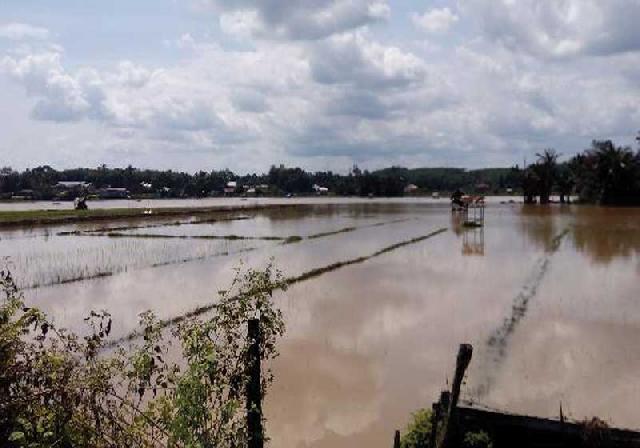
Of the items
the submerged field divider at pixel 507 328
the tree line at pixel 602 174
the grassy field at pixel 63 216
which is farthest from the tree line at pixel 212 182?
the submerged field divider at pixel 507 328

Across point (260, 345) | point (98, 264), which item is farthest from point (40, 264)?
point (260, 345)

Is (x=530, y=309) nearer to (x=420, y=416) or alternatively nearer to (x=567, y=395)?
(x=567, y=395)

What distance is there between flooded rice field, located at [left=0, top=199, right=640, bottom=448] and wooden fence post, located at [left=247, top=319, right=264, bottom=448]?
2.03 m

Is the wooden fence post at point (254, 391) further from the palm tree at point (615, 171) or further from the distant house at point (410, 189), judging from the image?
the distant house at point (410, 189)

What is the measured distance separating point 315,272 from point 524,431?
13.9m

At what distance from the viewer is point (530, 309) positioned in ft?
43.1

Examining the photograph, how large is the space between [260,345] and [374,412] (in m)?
2.99

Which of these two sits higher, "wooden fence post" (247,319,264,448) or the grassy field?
"wooden fence post" (247,319,264,448)

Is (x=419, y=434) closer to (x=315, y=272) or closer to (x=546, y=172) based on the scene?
(x=315, y=272)

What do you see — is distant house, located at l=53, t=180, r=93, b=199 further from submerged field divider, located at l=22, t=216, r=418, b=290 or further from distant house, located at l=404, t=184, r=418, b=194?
submerged field divider, located at l=22, t=216, r=418, b=290

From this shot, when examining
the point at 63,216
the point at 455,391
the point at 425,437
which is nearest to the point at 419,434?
the point at 425,437

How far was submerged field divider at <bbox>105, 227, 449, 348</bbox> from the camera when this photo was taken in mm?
11359

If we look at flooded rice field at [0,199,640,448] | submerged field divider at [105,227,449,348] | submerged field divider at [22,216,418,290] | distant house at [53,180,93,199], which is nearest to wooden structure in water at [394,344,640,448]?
flooded rice field at [0,199,640,448]

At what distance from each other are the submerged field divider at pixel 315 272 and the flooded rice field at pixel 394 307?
0.43 ft
